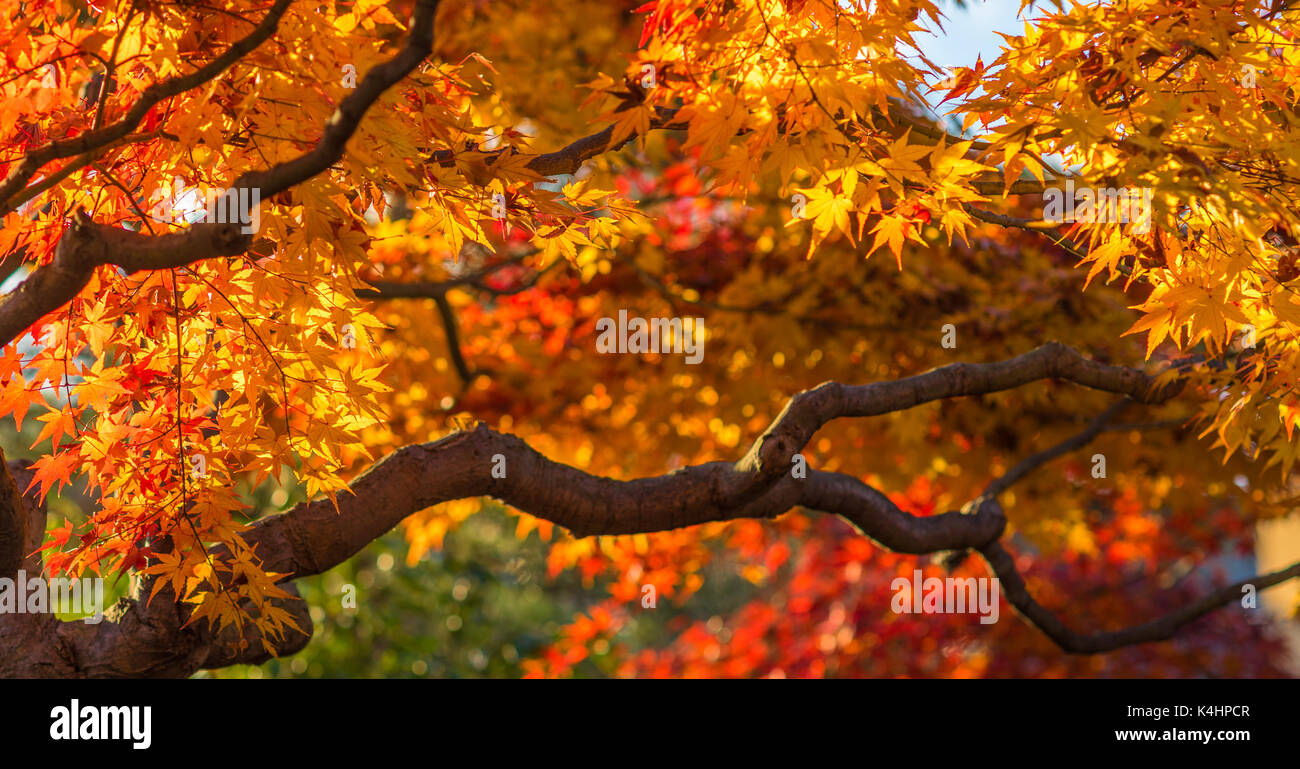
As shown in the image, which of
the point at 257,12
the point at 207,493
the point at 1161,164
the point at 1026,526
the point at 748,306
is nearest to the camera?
the point at 1161,164

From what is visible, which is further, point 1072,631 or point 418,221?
point 1072,631

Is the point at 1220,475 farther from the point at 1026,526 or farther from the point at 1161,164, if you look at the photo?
the point at 1161,164

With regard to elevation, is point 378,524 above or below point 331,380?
below

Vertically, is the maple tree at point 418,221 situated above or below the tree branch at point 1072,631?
above

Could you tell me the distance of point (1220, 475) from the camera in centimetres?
509

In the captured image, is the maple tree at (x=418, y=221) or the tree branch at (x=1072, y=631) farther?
the tree branch at (x=1072, y=631)

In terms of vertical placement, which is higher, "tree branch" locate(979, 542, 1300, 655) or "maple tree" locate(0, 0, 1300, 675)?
"maple tree" locate(0, 0, 1300, 675)

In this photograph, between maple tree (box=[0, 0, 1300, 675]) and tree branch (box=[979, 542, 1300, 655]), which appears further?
tree branch (box=[979, 542, 1300, 655])

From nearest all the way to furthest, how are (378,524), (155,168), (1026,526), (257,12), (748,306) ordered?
1. (257,12)
2. (155,168)
3. (378,524)
4. (748,306)
5. (1026,526)

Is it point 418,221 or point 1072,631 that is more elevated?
point 418,221

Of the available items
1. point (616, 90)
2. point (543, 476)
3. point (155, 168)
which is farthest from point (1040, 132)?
point (155, 168)
